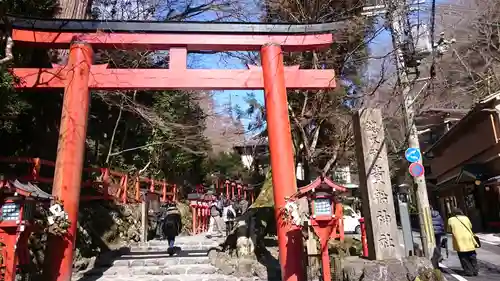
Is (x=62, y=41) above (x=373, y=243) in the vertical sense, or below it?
above

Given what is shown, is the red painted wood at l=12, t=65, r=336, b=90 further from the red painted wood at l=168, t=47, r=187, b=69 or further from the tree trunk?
the tree trunk

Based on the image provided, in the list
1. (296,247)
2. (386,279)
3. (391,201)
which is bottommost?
(386,279)

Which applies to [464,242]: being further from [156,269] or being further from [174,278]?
[156,269]

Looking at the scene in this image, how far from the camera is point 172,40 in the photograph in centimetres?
856

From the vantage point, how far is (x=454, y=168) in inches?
883

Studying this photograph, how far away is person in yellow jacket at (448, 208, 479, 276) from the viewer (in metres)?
8.50

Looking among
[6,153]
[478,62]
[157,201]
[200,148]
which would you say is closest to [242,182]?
[200,148]

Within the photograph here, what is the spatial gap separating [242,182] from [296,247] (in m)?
26.7

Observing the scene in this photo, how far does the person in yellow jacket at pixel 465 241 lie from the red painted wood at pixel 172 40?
17.0ft

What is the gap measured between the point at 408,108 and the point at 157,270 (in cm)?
735

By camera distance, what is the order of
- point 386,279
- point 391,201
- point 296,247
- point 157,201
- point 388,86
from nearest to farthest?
1. point 386,279
2. point 296,247
3. point 391,201
4. point 388,86
5. point 157,201

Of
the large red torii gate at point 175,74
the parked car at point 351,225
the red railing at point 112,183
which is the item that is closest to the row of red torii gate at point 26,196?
the red railing at point 112,183

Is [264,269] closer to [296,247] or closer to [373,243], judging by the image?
[296,247]

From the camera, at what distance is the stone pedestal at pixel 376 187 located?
768cm
